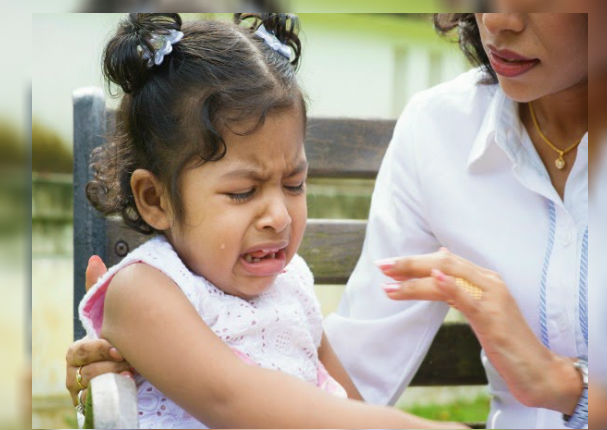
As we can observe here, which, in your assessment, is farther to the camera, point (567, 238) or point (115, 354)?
point (567, 238)

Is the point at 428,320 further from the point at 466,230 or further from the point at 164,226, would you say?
the point at 164,226

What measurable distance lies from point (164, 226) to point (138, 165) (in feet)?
0.26

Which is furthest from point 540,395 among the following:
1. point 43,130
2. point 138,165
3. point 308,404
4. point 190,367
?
point 43,130

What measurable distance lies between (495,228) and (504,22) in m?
0.29

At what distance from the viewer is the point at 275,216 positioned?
0.97 metres

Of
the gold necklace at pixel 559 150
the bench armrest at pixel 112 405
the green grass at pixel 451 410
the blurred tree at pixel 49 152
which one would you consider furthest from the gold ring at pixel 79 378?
the green grass at pixel 451 410

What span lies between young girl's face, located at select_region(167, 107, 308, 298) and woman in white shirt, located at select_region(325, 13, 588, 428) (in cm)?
14

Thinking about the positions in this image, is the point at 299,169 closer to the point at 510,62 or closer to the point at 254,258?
the point at 254,258

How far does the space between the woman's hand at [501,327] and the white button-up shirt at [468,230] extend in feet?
0.24

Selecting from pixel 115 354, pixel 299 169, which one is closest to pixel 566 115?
pixel 299 169

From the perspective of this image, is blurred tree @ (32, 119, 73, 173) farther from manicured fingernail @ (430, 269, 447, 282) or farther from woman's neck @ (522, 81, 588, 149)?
woman's neck @ (522, 81, 588, 149)

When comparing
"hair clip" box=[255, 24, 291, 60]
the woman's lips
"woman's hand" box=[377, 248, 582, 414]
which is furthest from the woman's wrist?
"hair clip" box=[255, 24, 291, 60]

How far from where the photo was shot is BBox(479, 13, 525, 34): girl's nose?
1060 millimetres

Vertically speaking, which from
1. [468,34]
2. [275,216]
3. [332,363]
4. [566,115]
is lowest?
[332,363]
